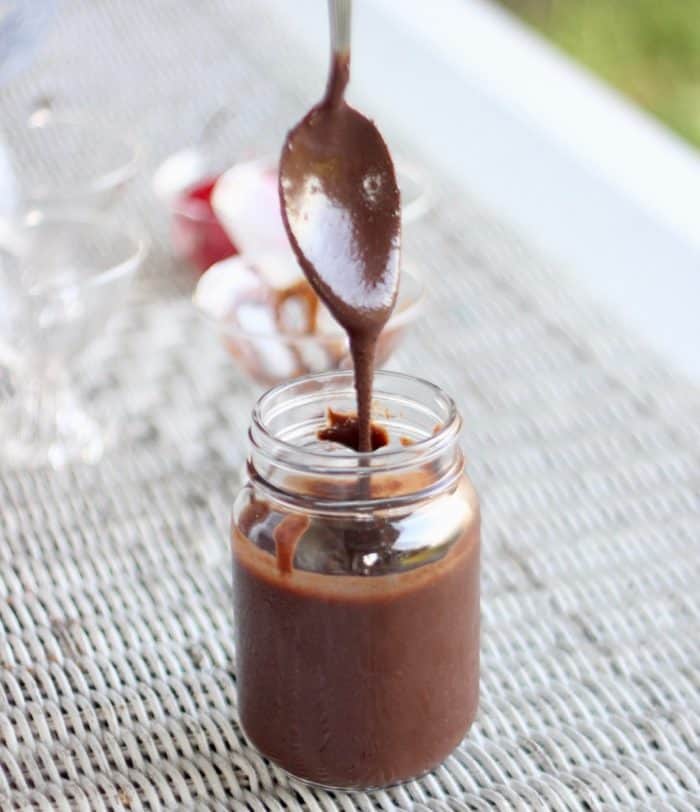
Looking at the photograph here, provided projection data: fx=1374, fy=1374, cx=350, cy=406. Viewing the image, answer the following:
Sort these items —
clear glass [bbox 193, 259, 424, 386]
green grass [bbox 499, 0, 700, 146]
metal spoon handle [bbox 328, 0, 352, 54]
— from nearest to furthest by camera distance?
metal spoon handle [bbox 328, 0, 352, 54] → clear glass [bbox 193, 259, 424, 386] → green grass [bbox 499, 0, 700, 146]

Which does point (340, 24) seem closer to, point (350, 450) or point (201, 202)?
point (350, 450)

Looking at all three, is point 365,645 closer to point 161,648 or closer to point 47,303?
point 161,648

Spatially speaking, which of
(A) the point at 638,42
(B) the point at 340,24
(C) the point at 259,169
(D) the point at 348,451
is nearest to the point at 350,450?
(D) the point at 348,451

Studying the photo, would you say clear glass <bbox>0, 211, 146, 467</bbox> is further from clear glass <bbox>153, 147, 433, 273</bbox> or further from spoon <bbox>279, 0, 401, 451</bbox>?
spoon <bbox>279, 0, 401, 451</bbox>

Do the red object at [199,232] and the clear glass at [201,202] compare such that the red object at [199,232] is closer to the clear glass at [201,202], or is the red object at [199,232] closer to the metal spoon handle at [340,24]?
the clear glass at [201,202]

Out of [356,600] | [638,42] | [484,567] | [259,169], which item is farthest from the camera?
[638,42]

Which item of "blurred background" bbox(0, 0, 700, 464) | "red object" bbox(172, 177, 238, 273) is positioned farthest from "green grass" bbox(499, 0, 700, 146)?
"red object" bbox(172, 177, 238, 273)

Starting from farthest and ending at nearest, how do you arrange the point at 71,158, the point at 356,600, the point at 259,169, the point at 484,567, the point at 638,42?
1. the point at 638,42
2. the point at 71,158
3. the point at 259,169
4. the point at 484,567
5. the point at 356,600
